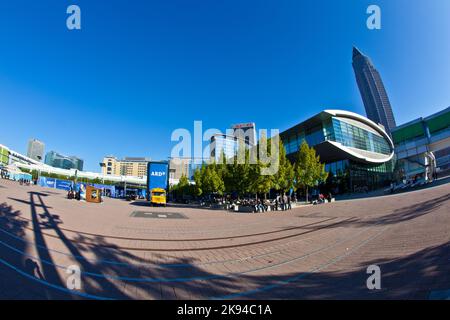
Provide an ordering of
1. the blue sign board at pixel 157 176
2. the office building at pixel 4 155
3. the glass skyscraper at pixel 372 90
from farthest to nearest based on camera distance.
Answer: the glass skyscraper at pixel 372 90
the office building at pixel 4 155
the blue sign board at pixel 157 176

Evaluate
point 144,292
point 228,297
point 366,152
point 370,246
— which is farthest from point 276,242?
point 366,152

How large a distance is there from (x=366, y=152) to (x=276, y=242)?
54.6 meters

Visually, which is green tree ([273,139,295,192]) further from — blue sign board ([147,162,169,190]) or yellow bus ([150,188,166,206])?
blue sign board ([147,162,169,190])

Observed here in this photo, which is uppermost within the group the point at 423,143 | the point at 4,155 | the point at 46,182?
the point at 423,143

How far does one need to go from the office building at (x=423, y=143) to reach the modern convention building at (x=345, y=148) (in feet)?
27.9

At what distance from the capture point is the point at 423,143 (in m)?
61.9

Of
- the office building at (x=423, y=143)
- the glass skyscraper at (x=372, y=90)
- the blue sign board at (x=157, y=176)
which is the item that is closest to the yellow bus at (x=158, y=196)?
the blue sign board at (x=157, y=176)

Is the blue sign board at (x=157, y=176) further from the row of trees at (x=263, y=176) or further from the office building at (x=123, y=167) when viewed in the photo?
the office building at (x=123, y=167)

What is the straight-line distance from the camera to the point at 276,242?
338 inches

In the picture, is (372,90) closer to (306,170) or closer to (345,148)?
(345,148)

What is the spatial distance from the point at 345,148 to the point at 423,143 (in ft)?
115

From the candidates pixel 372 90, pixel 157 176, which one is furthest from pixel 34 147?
pixel 372 90

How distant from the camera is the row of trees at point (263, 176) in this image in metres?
26.0

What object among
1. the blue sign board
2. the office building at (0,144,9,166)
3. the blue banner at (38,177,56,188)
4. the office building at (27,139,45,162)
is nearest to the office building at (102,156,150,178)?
the office building at (0,144,9,166)
